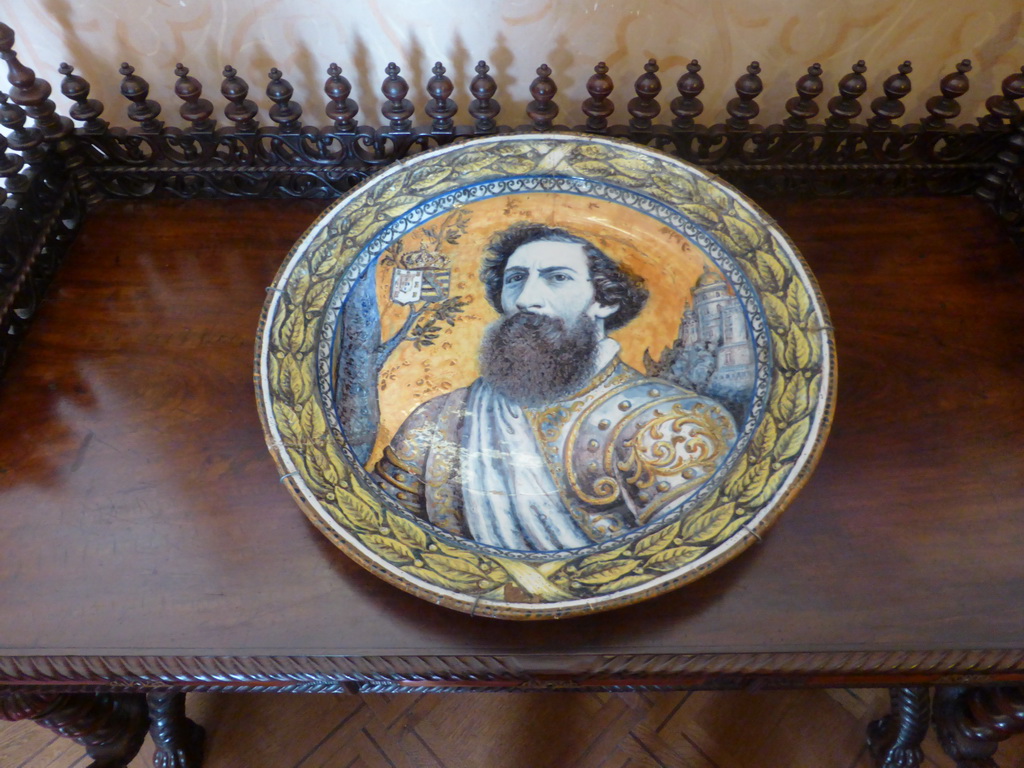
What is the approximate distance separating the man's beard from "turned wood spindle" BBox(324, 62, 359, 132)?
11.0 inches

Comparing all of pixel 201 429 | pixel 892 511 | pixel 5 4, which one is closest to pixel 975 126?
pixel 892 511

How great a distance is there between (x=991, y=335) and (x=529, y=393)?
0.47m

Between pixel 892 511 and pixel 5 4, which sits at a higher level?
pixel 5 4

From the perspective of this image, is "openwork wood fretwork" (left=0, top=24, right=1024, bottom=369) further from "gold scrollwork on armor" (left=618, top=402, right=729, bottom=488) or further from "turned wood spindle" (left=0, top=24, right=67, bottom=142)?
"gold scrollwork on armor" (left=618, top=402, right=729, bottom=488)

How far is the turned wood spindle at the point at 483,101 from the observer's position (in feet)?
2.37

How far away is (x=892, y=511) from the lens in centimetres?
62

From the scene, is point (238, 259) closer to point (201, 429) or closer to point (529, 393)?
point (201, 429)

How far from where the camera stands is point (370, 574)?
0.60 meters

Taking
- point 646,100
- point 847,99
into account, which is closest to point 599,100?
point 646,100

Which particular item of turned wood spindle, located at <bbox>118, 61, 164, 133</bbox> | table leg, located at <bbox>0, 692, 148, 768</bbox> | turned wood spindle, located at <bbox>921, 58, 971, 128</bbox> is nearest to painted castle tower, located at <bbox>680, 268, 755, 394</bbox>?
turned wood spindle, located at <bbox>921, 58, 971, 128</bbox>

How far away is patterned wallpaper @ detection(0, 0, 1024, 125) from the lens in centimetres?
72

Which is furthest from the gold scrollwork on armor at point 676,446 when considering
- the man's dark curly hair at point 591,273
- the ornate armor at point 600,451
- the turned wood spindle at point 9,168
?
the turned wood spindle at point 9,168

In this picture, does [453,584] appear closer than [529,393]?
Yes

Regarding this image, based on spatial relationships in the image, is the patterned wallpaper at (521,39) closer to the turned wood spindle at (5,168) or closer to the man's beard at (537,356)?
the turned wood spindle at (5,168)
